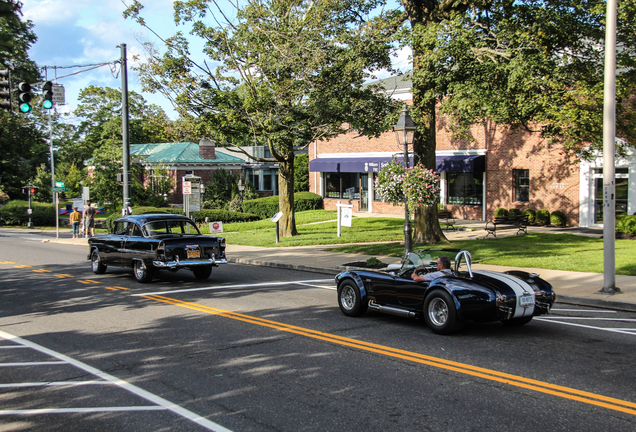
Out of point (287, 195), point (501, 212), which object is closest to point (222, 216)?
point (287, 195)

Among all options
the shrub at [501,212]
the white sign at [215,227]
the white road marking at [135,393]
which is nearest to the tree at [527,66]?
the shrub at [501,212]

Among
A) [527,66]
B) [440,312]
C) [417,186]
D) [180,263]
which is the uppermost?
[527,66]

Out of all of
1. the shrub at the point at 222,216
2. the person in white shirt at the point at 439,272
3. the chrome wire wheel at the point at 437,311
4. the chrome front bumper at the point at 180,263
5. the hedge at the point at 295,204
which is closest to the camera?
the chrome wire wheel at the point at 437,311

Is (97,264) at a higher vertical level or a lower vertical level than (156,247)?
lower

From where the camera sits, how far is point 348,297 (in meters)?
9.68

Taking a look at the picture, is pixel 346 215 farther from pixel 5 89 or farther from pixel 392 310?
pixel 392 310

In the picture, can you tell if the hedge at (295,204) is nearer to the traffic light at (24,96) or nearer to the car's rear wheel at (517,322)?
the traffic light at (24,96)

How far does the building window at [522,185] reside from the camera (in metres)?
28.1

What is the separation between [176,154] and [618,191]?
4106cm

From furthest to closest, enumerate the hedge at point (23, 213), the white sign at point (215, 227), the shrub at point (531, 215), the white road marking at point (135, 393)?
1. the hedge at point (23, 213)
2. the shrub at point (531, 215)
3. the white sign at point (215, 227)
4. the white road marking at point (135, 393)

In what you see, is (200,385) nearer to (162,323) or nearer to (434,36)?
(162,323)

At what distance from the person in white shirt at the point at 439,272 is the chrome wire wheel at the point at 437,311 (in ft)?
1.22

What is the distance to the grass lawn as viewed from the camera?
14758 mm

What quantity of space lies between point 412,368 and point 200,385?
2.50 m
